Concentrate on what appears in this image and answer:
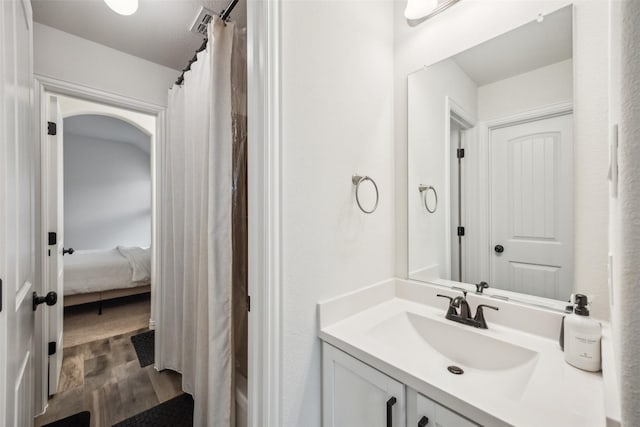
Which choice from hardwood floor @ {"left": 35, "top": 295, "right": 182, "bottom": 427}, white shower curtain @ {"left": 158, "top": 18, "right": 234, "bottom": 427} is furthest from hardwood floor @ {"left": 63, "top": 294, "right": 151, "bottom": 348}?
white shower curtain @ {"left": 158, "top": 18, "right": 234, "bottom": 427}

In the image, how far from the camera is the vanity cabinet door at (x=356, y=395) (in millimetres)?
763

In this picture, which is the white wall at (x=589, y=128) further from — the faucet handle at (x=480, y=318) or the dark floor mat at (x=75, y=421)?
the dark floor mat at (x=75, y=421)

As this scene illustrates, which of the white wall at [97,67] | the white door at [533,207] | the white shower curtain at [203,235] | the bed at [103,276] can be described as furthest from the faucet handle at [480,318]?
the bed at [103,276]

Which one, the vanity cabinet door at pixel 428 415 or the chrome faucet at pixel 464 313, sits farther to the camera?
the chrome faucet at pixel 464 313

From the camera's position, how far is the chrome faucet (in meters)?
0.98

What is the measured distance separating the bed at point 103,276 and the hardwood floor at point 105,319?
0.61 feet

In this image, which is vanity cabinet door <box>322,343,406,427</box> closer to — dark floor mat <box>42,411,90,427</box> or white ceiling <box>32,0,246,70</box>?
dark floor mat <box>42,411,90,427</box>

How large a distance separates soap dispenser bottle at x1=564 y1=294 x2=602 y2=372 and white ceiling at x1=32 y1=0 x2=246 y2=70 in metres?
2.08

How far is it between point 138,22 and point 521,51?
2.12 metres

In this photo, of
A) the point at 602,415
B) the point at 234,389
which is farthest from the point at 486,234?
the point at 234,389

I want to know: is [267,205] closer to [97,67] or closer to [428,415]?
[428,415]

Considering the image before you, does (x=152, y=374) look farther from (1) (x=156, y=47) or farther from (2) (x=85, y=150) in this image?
(2) (x=85, y=150)

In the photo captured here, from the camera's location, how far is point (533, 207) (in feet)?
3.24

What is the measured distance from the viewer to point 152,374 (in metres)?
1.95
